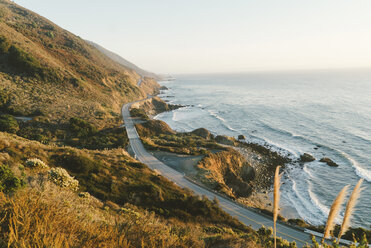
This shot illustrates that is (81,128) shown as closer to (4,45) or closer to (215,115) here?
(4,45)

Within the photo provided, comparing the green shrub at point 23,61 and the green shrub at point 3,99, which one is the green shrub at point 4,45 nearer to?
the green shrub at point 23,61

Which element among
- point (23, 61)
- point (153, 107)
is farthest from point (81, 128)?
point (153, 107)

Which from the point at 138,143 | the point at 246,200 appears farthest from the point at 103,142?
the point at 246,200

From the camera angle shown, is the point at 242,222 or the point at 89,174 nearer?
the point at 89,174

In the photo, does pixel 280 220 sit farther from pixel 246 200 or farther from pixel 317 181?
pixel 317 181

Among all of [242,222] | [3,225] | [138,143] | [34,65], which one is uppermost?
[34,65]

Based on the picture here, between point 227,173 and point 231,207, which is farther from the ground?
point 231,207

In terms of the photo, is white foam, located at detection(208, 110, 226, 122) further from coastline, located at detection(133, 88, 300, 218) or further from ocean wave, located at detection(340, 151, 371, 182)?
ocean wave, located at detection(340, 151, 371, 182)
